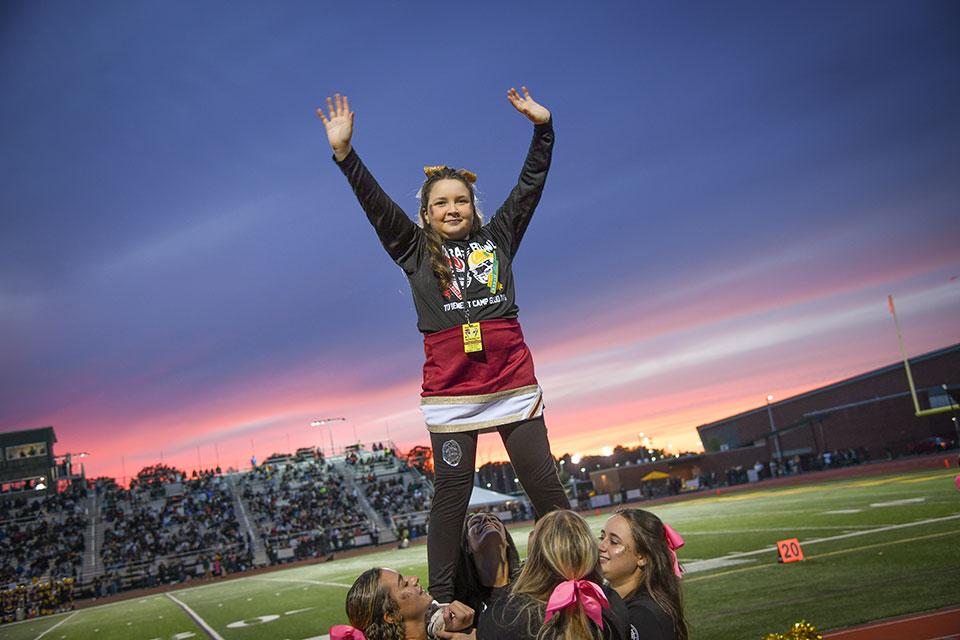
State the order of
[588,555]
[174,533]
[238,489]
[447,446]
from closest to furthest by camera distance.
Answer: [588,555], [447,446], [174,533], [238,489]

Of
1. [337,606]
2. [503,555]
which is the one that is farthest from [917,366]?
[503,555]

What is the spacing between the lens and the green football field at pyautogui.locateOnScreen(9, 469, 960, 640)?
283 inches

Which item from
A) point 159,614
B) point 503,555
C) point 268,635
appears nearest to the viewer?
point 503,555

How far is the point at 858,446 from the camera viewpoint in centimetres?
4503

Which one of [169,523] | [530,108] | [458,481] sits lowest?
[169,523]

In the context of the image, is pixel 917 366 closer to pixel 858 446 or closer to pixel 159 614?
pixel 858 446

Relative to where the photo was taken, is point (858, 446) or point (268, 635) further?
point (858, 446)

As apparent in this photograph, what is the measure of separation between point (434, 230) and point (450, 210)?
12cm

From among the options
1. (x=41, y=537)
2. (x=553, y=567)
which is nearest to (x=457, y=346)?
(x=553, y=567)

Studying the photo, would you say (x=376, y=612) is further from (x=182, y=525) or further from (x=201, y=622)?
(x=182, y=525)

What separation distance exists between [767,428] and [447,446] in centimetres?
5994

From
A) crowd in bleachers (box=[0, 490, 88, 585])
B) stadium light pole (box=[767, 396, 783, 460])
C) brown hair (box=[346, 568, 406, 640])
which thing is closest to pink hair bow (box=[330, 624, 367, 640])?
brown hair (box=[346, 568, 406, 640])

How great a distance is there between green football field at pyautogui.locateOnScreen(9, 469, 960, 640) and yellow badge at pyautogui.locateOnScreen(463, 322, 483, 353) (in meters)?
4.98

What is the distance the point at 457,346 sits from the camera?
117 inches
